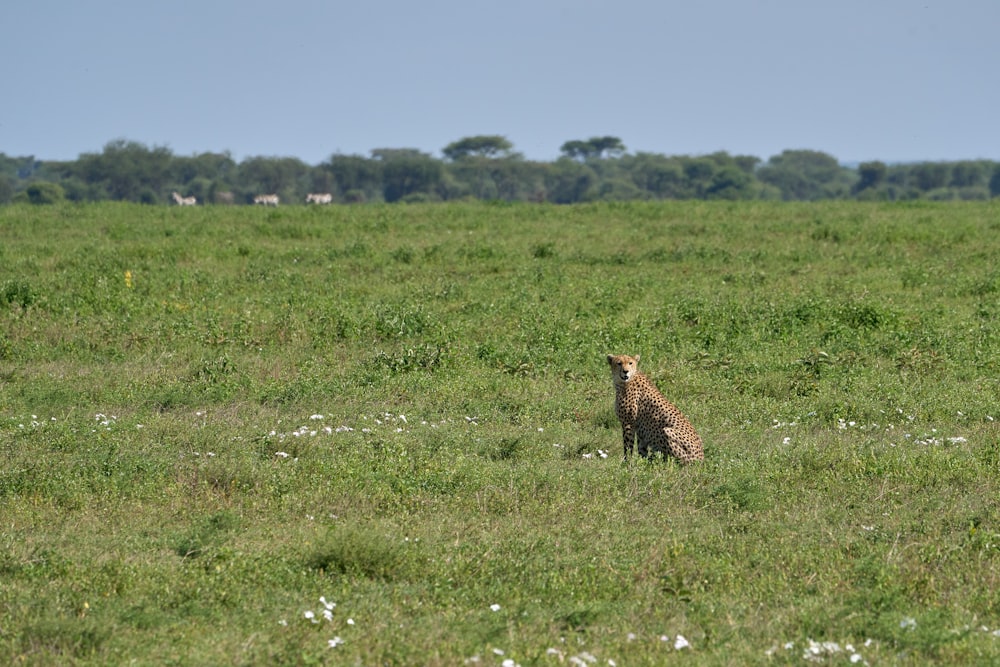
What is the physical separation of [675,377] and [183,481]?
5474 mm

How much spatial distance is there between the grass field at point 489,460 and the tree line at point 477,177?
142 feet

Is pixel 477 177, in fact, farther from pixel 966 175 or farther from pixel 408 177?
pixel 966 175

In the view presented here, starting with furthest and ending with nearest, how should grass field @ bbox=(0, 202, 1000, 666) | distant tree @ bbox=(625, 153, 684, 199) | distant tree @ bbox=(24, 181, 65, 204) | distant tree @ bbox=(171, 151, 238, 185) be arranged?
distant tree @ bbox=(625, 153, 684, 199) → distant tree @ bbox=(171, 151, 238, 185) → distant tree @ bbox=(24, 181, 65, 204) → grass field @ bbox=(0, 202, 1000, 666)

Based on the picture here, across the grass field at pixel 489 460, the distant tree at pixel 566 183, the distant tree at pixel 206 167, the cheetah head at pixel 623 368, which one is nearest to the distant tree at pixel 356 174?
the distant tree at pixel 206 167

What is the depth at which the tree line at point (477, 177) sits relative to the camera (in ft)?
217

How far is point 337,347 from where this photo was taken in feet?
45.9

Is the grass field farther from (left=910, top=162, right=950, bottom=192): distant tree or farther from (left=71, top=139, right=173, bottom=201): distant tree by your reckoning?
(left=910, top=162, right=950, bottom=192): distant tree

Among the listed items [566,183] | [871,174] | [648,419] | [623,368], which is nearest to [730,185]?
[566,183]

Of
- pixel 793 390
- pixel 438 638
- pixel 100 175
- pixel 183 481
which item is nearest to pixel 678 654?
pixel 438 638

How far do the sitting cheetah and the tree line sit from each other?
Result: 50451mm

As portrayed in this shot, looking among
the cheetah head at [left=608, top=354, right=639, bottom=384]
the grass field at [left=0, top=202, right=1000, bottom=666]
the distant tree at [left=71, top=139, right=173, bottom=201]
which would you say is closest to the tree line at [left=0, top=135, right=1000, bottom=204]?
the distant tree at [left=71, top=139, right=173, bottom=201]

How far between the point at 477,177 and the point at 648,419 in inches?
2759

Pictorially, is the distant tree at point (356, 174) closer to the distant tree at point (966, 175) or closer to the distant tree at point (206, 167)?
the distant tree at point (206, 167)

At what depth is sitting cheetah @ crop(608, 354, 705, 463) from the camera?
9.17 meters
